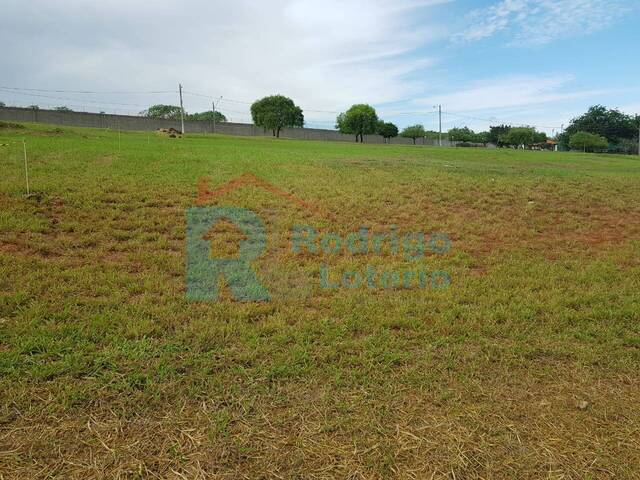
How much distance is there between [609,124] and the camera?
253ft

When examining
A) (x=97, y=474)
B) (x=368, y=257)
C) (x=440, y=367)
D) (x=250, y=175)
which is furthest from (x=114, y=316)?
(x=250, y=175)

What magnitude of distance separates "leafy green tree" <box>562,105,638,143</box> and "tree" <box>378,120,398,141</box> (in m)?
34.2

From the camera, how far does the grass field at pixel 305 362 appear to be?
1.87 meters

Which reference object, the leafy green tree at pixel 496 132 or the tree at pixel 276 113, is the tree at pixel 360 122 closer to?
the tree at pixel 276 113

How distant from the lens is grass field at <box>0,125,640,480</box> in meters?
1.87

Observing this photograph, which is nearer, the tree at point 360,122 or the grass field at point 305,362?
the grass field at point 305,362

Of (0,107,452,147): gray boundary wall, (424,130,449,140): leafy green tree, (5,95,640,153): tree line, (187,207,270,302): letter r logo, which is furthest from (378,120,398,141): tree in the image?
(187,207,270,302): letter r logo

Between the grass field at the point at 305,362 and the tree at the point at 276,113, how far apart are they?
51.6m

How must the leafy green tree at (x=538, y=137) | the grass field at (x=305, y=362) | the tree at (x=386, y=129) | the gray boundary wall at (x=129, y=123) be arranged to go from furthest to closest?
the leafy green tree at (x=538, y=137)
the tree at (x=386, y=129)
the gray boundary wall at (x=129, y=123)
the grass field at (x=305, y=362)

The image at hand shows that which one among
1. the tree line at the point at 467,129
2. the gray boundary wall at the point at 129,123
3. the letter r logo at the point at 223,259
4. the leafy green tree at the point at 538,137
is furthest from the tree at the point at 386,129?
the letter r logo at the point at 223,259

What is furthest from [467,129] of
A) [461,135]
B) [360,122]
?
[360,122]

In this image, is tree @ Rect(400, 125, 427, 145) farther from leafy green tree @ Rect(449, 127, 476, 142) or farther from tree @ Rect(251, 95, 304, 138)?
tree @ Rect(251, 95, 304, 138)

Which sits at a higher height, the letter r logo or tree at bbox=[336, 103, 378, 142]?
tree at bbox=[336, 103, 378, 142]

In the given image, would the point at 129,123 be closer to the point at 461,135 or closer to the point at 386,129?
the point at 386,129
